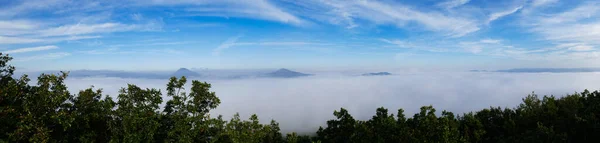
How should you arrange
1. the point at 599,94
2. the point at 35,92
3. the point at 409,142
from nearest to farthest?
the point at 35,92, the point at 409,142, the point at 599,94

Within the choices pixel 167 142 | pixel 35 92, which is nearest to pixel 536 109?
pixel 167 142

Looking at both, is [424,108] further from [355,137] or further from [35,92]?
[35,92]

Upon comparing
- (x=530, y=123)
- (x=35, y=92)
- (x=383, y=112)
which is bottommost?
(x=530, y=123)

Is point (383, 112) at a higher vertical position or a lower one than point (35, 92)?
lower

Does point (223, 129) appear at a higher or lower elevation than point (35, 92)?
lower

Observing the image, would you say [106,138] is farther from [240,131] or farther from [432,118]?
[432,118]

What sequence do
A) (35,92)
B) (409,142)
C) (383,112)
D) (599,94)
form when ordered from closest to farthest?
1. (35,92)
2. (409,142)
3. (383,112)
4. (599,94)

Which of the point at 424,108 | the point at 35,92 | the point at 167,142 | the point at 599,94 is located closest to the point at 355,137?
the point at 424,108

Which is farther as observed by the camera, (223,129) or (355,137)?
(355,137)

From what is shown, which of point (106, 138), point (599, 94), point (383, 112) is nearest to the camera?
point (106, 138)
